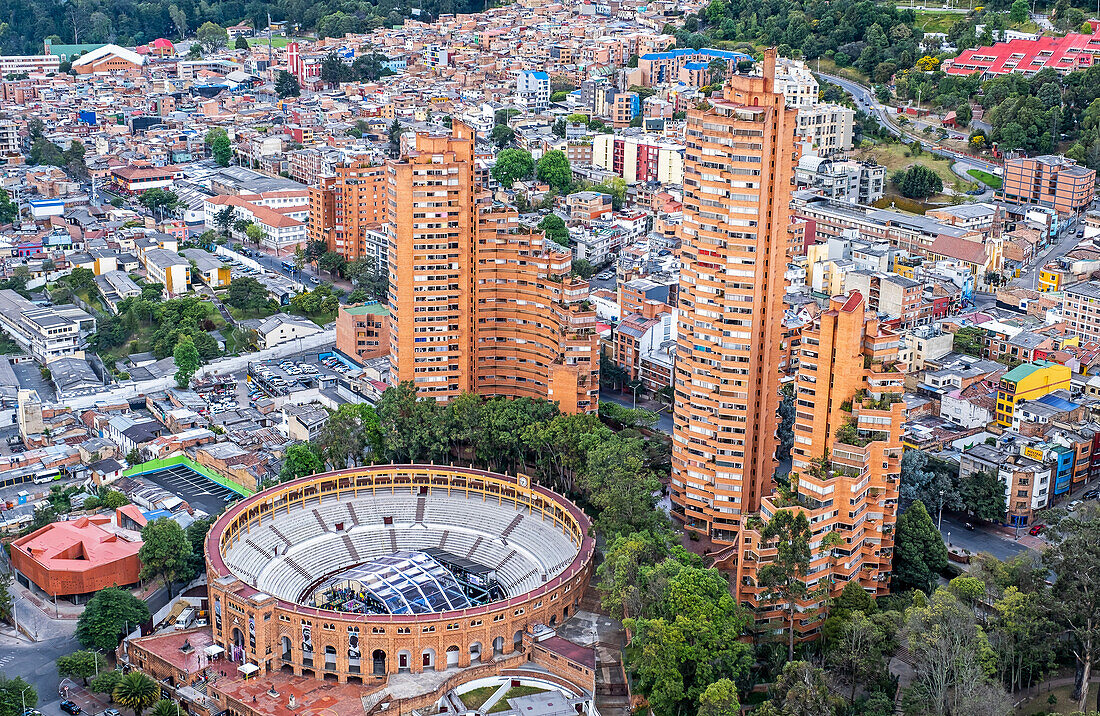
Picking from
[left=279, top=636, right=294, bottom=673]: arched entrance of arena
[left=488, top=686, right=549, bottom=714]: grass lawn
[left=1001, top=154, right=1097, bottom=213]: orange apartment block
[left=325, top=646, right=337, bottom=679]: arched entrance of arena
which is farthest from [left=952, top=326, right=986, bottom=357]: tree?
[left=279, top=636, right=294, bottom=673]: arched entrance of arena

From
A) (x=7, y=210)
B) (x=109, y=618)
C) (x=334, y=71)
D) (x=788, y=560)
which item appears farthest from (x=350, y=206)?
(x=334, y=71)

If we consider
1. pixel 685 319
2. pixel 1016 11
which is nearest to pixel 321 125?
pixel 1016 11

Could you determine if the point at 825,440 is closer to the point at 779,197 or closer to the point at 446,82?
the point at 779,197

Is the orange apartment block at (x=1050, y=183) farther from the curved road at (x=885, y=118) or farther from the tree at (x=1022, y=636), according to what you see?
the tree at (x=1022, y=636)

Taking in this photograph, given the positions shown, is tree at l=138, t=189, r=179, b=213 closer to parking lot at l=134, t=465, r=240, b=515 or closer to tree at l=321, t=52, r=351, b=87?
tree at l=321, t=52, r=351, b=87

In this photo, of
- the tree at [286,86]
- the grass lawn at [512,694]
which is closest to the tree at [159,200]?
the tree at [286,86]

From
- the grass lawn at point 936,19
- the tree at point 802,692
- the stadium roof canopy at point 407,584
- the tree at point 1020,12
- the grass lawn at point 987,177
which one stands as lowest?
the stadium roof canopy at point 407,584

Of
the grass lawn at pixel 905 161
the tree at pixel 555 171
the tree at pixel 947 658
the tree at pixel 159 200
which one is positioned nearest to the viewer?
the tree at pixel 947 658
